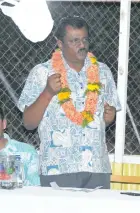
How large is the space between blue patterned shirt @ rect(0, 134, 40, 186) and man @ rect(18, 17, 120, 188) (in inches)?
6.8

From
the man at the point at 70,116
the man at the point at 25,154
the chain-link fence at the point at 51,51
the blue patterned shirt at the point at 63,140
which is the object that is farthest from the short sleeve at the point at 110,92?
the chain-link fence at the point at 51,51

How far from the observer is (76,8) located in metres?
4.93

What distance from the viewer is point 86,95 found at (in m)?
3.64

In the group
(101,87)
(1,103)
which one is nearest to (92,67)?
(101,87)

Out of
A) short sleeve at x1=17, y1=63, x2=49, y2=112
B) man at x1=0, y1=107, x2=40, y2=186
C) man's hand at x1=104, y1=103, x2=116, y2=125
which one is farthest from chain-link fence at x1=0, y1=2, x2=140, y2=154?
man at x1=0, y1=107, x2=40, y2=186

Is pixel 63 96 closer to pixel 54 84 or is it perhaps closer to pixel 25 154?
pixel 54 84

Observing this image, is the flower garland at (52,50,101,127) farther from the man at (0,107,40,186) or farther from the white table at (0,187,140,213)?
the white table at (0,187,140,213)

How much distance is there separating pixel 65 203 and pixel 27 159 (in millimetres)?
779

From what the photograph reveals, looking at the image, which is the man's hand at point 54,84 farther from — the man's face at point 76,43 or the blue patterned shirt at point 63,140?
the man's face at point 76,43

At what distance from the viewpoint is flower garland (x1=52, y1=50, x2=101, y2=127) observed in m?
3.57

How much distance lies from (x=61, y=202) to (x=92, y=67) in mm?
1314

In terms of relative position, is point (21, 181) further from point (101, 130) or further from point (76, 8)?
point (76, 8)

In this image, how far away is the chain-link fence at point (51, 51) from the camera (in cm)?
490

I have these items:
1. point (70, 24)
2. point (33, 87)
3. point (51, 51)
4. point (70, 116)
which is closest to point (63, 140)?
point (70, 116)
